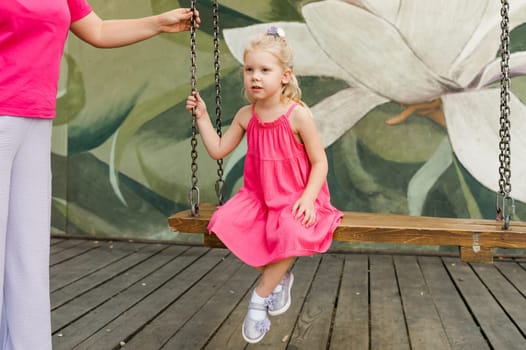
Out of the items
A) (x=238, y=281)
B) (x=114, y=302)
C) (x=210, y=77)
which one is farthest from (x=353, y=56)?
(x=114, y=302)

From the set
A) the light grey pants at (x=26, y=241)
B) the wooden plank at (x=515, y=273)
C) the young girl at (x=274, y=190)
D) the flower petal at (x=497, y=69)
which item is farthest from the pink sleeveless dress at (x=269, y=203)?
the flower petal at (x=497, y=69)

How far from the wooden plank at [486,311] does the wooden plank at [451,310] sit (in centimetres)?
5

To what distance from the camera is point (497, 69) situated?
5543 mm

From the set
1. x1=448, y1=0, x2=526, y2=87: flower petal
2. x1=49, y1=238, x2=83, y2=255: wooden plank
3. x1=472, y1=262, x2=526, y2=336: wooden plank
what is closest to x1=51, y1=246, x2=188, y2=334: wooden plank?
x1=49, y1=238, x2=83, y2=255: wooden plank

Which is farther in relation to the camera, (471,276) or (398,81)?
(398,81)

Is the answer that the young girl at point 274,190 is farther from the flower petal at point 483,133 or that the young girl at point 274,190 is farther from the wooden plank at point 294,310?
the flower petal at point 483,133

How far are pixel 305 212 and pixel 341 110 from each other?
2.89 m

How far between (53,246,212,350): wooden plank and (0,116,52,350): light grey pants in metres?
1.00

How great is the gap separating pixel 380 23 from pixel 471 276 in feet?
6.68

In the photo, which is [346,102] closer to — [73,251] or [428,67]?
[428,67]

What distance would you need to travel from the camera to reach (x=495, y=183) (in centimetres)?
557

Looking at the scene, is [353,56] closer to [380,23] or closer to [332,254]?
[380,23]

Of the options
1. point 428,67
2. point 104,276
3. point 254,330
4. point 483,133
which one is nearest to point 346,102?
point 428,67

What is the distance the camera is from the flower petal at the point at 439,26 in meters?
5.51
